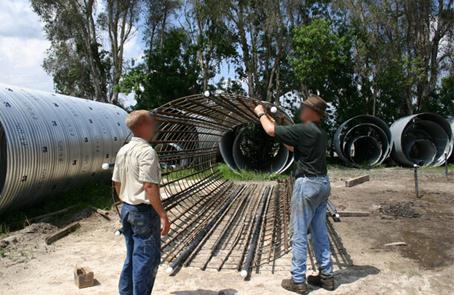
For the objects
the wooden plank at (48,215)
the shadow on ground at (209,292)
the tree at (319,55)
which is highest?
the tree at (319,55)

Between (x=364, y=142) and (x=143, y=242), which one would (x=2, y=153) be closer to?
(x=143, y=242)

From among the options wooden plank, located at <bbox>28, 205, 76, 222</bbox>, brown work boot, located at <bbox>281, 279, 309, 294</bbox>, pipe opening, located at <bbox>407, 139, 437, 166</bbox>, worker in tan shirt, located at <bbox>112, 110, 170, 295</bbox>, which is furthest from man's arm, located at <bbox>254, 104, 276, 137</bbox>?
pipe opening, located at <bbox>407, 139, 437, 166</bbox>

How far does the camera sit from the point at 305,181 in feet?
15.3

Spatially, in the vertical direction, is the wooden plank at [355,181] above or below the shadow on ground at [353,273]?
above

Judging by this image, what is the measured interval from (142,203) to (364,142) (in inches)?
759

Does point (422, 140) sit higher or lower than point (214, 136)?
lower

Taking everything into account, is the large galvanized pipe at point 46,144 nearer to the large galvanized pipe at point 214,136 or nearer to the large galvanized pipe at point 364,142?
the large galvanized pipe at point 214,136

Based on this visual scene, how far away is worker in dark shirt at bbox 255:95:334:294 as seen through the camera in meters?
4.63

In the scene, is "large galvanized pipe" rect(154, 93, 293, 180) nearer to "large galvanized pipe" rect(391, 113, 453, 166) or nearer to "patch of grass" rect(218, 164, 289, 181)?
"patch of grass" rect(218, 164, 289, 181)

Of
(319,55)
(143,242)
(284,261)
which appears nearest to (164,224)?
(143,242)

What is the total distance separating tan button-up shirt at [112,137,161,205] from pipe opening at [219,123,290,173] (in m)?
11.7

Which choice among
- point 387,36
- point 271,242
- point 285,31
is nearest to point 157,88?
point 285,31

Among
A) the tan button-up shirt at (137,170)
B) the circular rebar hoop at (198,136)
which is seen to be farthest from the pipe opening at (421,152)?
the tan button-up shirt at (137,170)

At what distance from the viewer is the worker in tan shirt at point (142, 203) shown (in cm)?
383
